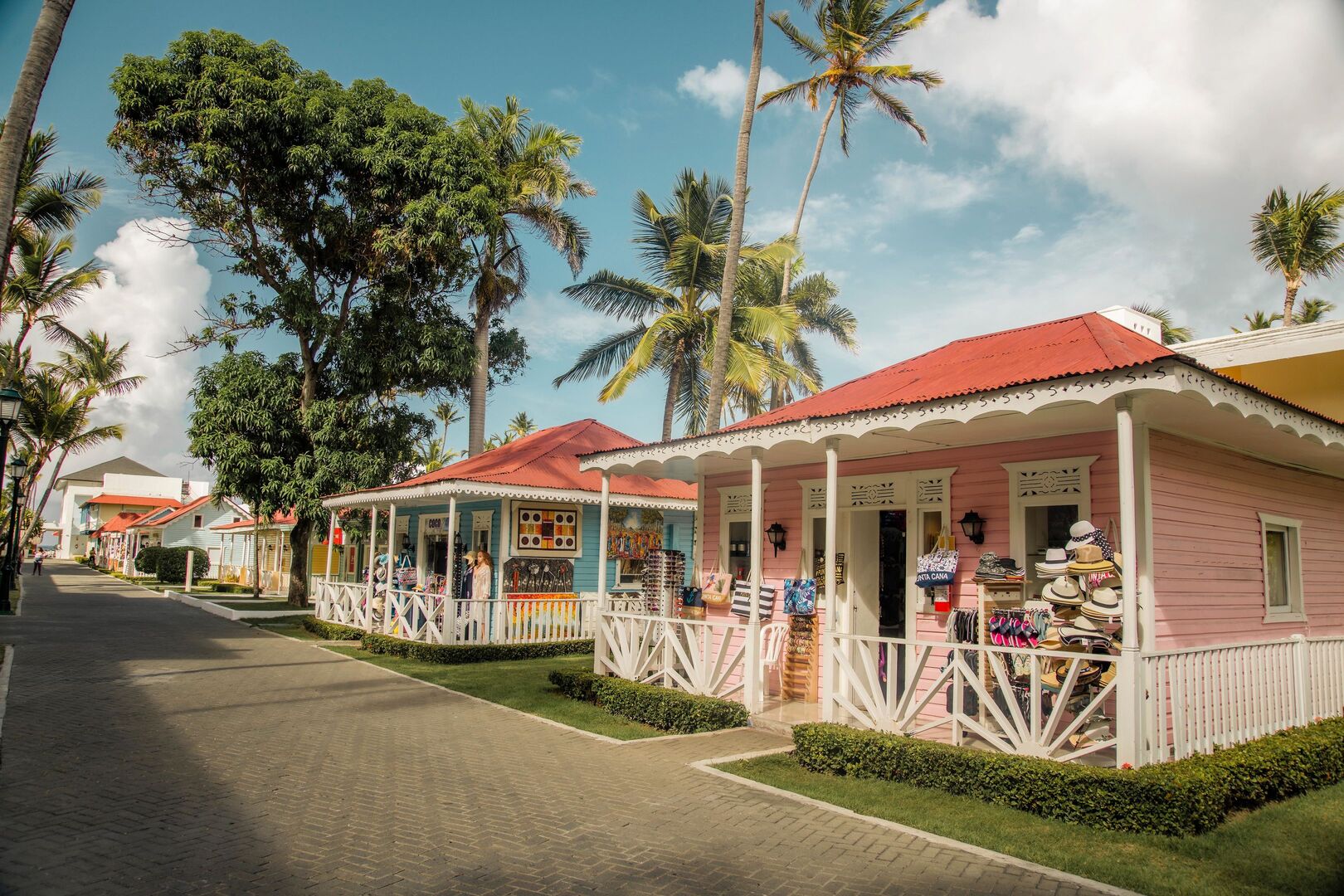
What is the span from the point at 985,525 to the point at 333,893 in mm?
6784

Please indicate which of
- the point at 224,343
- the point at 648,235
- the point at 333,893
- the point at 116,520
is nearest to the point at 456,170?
the point at 648,235

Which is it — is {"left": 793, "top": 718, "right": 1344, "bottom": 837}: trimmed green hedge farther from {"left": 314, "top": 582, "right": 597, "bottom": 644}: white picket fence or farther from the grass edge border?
{"left": 314, "top": 582, "right": 597, "bottom": 644}: white picket fence

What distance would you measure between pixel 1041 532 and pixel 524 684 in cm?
765

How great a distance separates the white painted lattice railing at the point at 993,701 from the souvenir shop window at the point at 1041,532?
992 mm

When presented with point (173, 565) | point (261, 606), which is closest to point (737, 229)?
point (261, 606)

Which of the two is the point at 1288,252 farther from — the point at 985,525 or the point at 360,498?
the point at 360,498

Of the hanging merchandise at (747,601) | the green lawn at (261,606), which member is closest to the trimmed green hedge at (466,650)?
the hanging merchandise at (747,601)

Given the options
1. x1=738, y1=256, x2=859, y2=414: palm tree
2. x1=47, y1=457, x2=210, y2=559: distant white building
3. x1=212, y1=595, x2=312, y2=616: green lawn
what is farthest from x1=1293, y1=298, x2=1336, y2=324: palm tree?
x1=47, y1=457, x2=210, y2=559: distant white building

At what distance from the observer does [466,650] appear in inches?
577

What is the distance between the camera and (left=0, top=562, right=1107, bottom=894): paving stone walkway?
459cm

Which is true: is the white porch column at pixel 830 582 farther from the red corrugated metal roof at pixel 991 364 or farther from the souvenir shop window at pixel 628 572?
the souvenir shop window at pixel 628 572

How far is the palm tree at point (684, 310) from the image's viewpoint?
20047 millimetres

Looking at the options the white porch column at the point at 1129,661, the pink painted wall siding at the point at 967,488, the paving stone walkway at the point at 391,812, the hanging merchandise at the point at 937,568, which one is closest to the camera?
the paving stone walkway at the point at 391,812

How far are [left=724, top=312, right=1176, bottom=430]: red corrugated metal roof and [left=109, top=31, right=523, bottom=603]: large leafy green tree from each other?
13486mm
